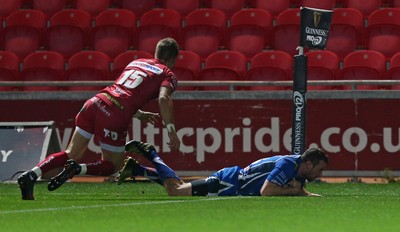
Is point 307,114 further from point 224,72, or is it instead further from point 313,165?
point 313,165

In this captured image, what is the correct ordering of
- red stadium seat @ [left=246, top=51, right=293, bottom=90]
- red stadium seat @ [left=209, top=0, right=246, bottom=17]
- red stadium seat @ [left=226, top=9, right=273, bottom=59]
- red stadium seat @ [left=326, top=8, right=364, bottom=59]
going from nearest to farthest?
red stadium seat @ [left=246, top=51, right=293, bottom=90] → red stadium seat @ [left=326, top=8, right=364, bottom=59] → red stadium seat @ [left=226, top=9, right=273, bottom=59] → red stadium seat @ [left=209, top=0, right=246, bottom=17]

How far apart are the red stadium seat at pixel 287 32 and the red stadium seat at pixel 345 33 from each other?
58 centimetres

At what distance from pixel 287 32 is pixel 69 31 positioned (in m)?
3.88

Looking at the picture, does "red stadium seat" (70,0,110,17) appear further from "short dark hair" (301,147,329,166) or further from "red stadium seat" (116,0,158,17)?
"short dark hair" (301,147,329,166)

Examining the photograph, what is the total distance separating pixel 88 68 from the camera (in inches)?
747

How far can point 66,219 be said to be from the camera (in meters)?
8.75

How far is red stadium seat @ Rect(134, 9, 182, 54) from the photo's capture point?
19672mm

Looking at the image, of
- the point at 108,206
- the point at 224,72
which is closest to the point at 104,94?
the point at 108,206

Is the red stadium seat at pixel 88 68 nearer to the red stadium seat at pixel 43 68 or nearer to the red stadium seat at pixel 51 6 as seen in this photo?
the red stadium seat at pixel 43 68

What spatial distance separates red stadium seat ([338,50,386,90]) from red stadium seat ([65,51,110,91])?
3903 millimetres

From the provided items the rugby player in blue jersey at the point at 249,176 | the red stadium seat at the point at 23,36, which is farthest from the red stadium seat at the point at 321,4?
the rugby player in blue jersey at the point at 249,176

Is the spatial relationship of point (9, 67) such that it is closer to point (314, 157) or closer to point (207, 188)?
point (207, 188)

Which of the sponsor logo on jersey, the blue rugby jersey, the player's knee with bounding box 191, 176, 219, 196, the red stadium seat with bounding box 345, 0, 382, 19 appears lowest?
the player's knee with bounding box 191, 176, 219, 196

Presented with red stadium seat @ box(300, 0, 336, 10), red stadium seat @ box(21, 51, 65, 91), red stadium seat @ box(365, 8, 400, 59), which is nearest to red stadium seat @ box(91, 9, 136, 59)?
red stadium seat @ box(21, 51, 65, 91)
